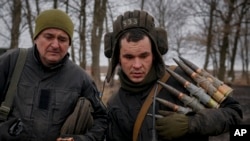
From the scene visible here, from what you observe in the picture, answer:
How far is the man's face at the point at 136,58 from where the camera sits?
296cm

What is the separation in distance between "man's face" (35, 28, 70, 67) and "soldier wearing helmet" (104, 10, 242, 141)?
0.40 metres

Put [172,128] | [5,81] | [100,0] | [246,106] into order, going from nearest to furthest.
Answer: [172,128]
[5,81]
[246,106]
[100,0]

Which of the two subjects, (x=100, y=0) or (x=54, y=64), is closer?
(x=54, y=64)

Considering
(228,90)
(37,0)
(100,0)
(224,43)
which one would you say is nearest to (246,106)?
(228,90)

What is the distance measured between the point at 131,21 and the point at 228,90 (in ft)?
3.15

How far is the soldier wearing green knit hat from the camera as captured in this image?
10.3ft

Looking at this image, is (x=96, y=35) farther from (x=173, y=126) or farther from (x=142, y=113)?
(x=173, y=126)

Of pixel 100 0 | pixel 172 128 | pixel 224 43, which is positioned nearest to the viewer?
pixel 172 128

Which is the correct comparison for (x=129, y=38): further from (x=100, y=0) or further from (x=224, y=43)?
(x=224, y=43)

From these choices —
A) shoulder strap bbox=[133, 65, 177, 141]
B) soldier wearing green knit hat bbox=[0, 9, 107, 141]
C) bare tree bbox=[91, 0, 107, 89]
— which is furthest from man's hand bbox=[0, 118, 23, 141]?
bare tree bbox=[91, 0, 107, 89]

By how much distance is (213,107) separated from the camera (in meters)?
2.91

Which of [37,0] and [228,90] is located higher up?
[37,0]

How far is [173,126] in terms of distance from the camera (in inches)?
111

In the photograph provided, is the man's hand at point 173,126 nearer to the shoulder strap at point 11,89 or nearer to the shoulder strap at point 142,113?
the shoulder strap at point 142,113
